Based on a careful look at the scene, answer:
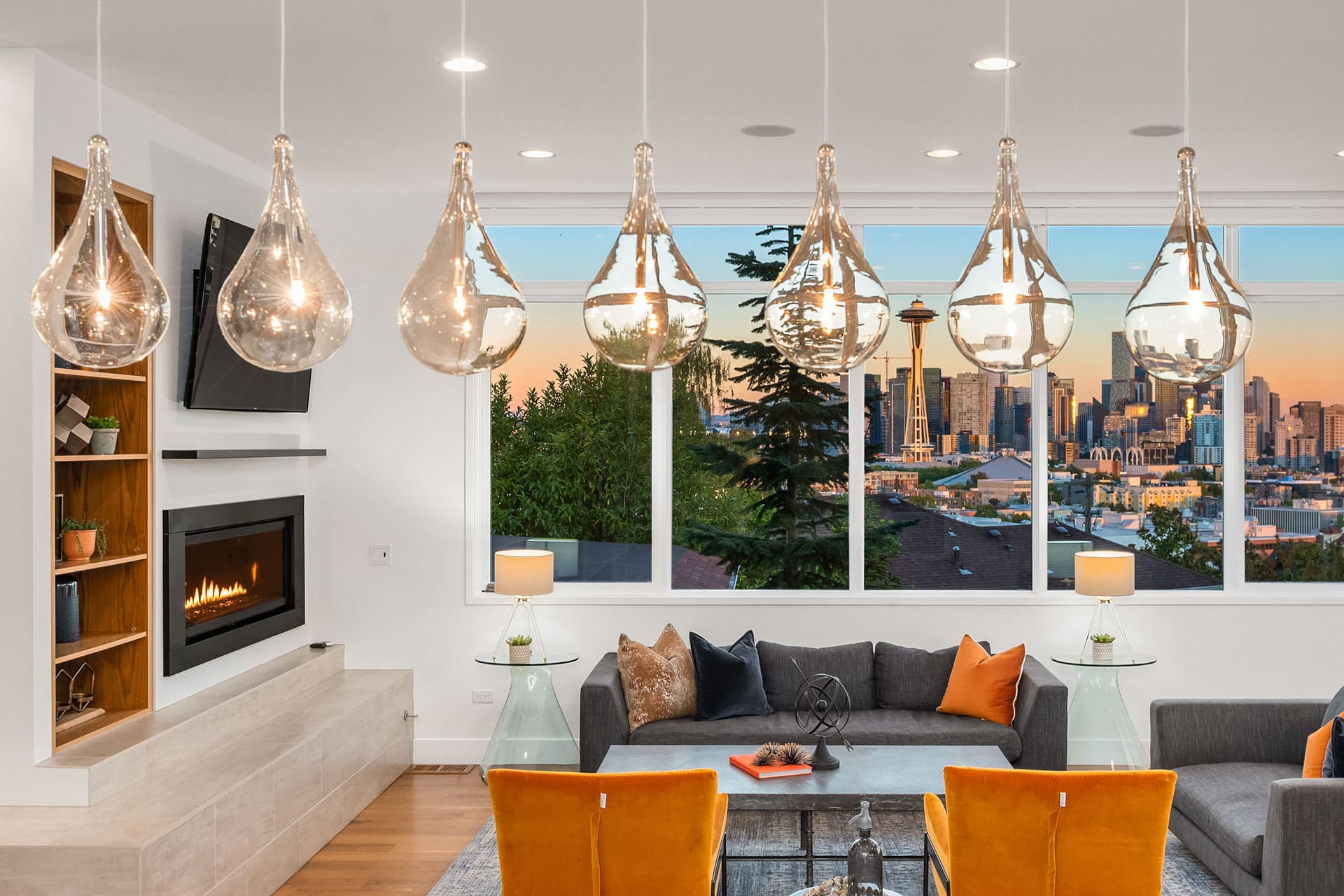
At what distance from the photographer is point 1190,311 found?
171 centimetres

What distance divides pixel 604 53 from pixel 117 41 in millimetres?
1571

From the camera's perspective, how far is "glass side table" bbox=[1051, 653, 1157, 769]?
564 cm

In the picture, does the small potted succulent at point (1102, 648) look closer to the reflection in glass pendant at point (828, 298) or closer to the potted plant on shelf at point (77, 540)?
the reflection in glass pendant at point (828, 298)

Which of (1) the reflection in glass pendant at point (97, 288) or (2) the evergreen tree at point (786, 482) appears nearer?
(1) the reflection in glass pendant at point (97, 288)

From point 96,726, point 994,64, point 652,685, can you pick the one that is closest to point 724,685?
point 652,685

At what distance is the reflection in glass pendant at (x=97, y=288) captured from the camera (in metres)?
1.75

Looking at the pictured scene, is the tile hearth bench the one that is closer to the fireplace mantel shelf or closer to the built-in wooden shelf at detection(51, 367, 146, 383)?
the fireplace mantel shelf

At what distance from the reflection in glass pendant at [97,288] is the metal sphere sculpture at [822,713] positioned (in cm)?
303

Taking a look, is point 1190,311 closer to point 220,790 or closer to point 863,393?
point 220,790

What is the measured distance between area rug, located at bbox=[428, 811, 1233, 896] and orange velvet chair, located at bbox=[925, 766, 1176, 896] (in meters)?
1.20

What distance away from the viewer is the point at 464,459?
5.98 m

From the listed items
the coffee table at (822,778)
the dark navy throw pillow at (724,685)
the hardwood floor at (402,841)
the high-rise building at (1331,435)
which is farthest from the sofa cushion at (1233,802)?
the hardwood floor at (402,841)

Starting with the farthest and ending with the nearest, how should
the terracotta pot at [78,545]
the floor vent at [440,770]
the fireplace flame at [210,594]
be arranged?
the floor vent at [440,770]
the fireplace flame at [210,594]
the terracotta pot at [78,545]

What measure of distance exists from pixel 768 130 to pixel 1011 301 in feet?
10.6
